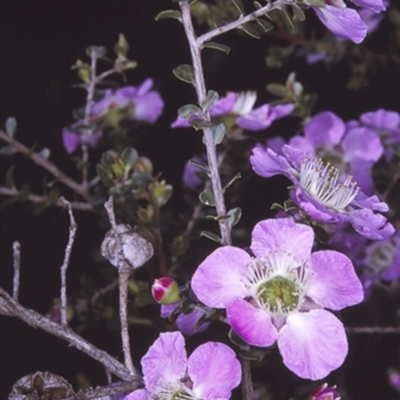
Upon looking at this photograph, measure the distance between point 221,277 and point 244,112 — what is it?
0.56 metres

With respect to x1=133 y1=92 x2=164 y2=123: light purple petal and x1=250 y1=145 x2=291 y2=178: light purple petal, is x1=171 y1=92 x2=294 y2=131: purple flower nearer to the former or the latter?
x1=133 y1=92 x2=164 y2=123: light purple petal

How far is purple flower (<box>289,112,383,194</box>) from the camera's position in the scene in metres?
1.47

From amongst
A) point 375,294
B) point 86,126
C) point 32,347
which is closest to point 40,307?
point 32,347

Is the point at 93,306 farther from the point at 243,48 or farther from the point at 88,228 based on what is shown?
the point at 243,48

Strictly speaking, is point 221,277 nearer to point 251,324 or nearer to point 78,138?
point 251,324

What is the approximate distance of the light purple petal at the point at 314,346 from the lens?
2.78ft

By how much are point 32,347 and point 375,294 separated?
614 millimetres

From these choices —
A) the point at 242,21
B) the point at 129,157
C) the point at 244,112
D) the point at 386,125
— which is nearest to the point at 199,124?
the point at 242,21

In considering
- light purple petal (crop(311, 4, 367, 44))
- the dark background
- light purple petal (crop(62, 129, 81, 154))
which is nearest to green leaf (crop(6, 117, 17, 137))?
light purple petal (crop(62, 129, 81, 154))

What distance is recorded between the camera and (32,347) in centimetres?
144

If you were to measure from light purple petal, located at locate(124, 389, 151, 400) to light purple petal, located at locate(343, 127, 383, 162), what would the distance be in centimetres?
77

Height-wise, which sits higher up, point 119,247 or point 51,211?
point 119,247

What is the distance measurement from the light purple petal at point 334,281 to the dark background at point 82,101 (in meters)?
0.61

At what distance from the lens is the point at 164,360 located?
2.81 ft
